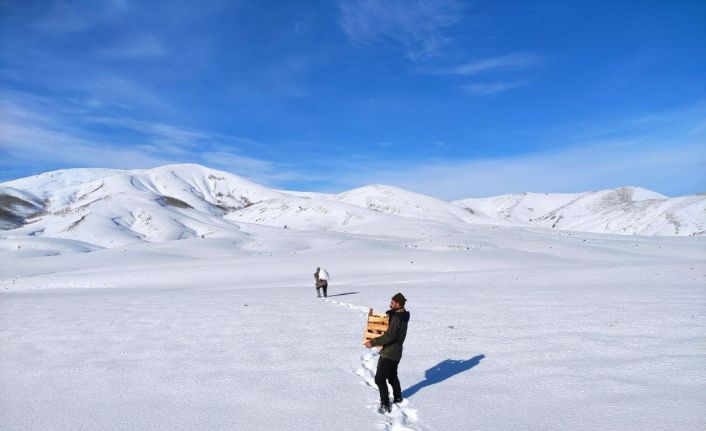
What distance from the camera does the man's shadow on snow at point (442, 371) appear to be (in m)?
9.23

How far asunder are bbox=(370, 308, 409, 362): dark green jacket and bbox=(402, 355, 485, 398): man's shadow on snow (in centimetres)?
114

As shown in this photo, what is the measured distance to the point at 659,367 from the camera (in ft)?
30.2

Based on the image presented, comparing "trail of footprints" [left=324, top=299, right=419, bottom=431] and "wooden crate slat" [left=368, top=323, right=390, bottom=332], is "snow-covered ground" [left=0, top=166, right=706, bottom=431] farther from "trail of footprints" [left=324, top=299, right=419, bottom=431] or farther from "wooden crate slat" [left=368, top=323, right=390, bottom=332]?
"wooden crate slat" [left=368, top=323, right=390, bottom=332]

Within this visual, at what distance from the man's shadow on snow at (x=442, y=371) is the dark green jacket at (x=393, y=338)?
3.75 ft

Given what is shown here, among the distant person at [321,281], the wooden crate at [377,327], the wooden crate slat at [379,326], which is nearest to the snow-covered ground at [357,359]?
the distant person at [321,281]

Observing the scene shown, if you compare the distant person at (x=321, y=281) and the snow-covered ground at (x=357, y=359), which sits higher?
the distant person at (x=321, y=281)

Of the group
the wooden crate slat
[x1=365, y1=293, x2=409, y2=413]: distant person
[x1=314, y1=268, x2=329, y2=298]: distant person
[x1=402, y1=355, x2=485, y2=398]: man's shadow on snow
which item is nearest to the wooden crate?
the wooden crate slat

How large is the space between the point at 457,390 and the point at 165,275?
3305 centimetres

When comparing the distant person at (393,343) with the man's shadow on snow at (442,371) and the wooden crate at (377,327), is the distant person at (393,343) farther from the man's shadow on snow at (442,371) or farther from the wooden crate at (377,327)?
the man's shadow on snow at (442,371)

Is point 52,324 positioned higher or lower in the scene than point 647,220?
lower

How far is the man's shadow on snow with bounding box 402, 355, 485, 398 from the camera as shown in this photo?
9.23m

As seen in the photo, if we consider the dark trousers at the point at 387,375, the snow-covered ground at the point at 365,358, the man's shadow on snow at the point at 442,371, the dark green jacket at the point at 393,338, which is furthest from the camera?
the man's shadow on snow at the point at 442,371

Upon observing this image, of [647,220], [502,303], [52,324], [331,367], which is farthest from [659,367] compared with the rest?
[647,220]

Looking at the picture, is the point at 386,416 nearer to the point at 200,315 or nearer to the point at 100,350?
the point at 100,350
